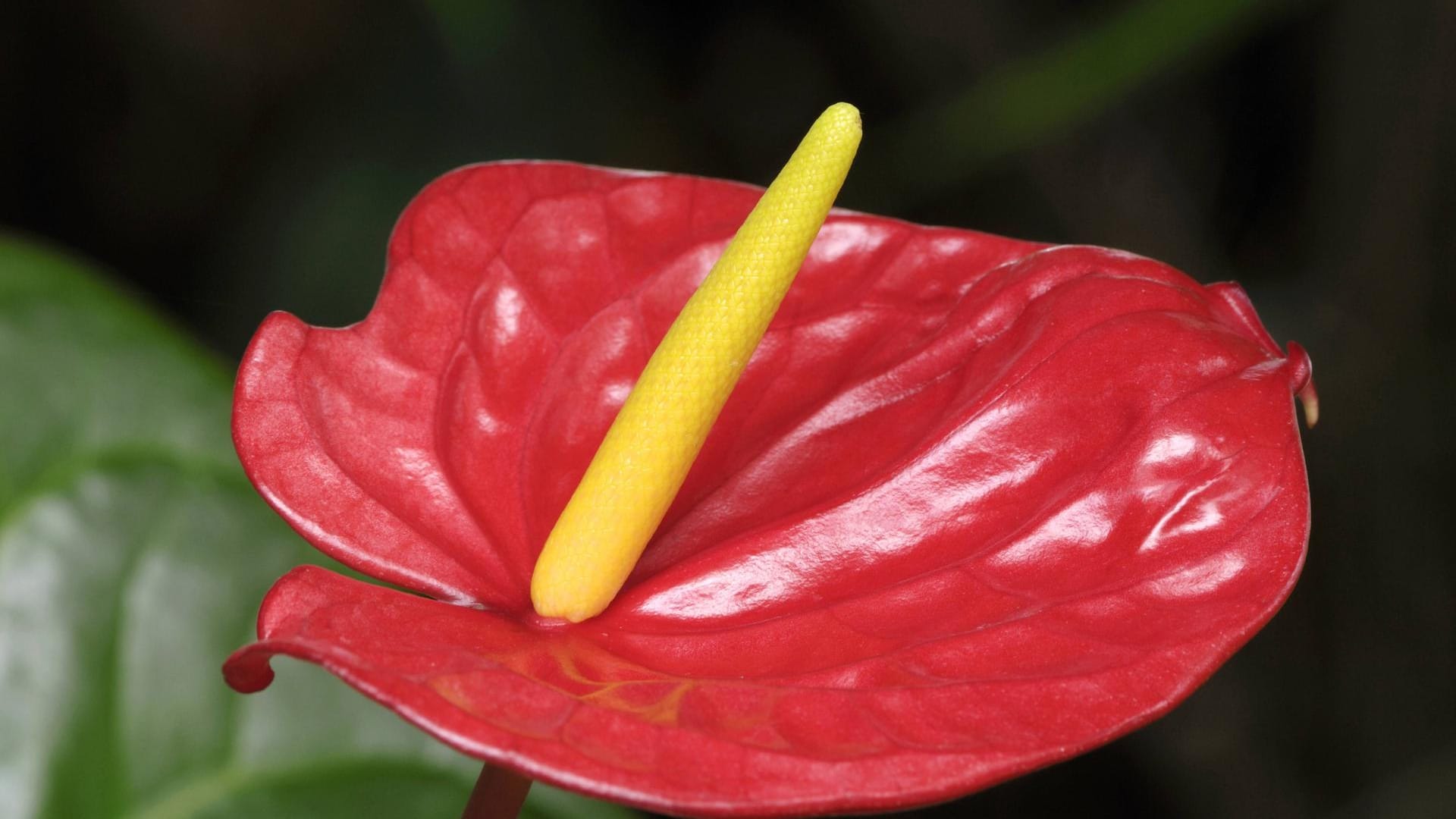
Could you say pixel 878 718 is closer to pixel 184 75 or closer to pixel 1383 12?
pixel 1383 12

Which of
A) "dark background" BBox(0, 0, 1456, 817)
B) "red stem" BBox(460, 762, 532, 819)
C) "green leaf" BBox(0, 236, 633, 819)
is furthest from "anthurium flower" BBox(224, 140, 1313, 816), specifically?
"dark background" BBox(0, 0, 1456, 817)

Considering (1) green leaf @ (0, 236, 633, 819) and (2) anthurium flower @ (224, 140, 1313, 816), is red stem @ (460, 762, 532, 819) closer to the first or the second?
(2) anthurium flower @ (224, 140, 1313, 816)

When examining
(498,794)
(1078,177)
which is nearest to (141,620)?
(498,794)

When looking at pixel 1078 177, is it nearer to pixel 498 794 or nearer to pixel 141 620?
pixel 141 620

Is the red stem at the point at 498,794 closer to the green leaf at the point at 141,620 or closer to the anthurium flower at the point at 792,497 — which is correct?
the anthurium flower at the point at 792,497

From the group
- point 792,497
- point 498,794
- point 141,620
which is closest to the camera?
point 498,794
